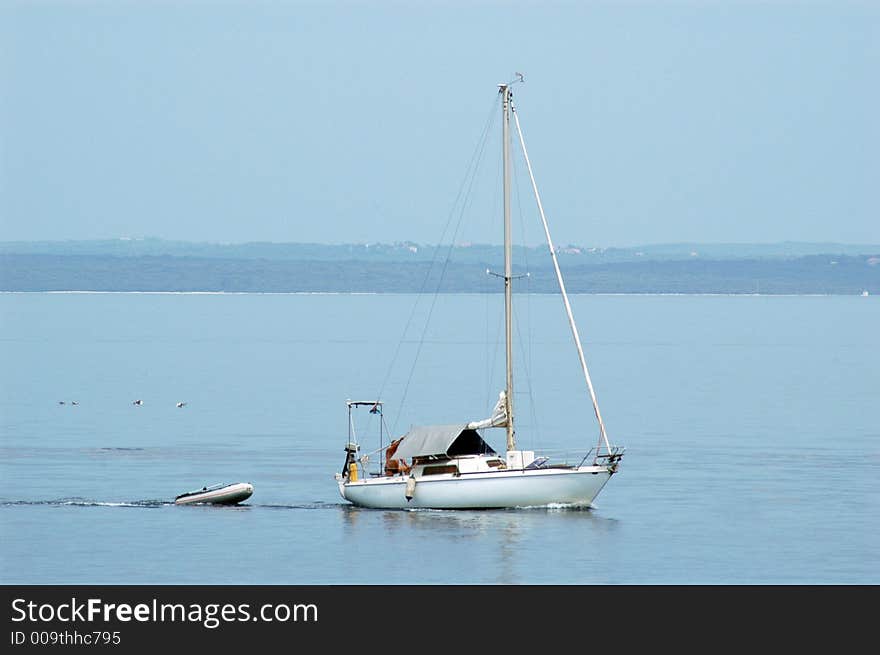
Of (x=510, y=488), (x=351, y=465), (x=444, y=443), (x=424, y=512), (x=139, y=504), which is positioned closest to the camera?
(x=510, y=488)

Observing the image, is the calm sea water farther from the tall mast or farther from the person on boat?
the tall mast

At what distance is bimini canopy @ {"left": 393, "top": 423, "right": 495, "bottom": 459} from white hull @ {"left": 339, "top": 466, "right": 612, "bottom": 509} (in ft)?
3.22

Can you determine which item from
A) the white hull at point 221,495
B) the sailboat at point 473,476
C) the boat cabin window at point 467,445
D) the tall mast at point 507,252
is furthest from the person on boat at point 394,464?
the white hull at point 221,495

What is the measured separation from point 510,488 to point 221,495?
12.5 meters

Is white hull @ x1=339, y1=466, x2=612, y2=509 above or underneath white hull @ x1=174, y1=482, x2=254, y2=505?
above

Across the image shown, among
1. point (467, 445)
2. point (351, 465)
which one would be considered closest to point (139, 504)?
point (351, 465)

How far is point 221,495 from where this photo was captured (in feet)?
234

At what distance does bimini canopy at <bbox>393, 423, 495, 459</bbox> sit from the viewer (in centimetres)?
6700

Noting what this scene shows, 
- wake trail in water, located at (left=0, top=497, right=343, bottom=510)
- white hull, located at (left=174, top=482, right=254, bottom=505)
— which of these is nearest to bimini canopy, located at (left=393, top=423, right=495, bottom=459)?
wake trail in water, located at (left=0, top=497, right=343, bottom=510)

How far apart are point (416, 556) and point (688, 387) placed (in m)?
83.8

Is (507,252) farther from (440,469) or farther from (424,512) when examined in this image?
(424,512)
